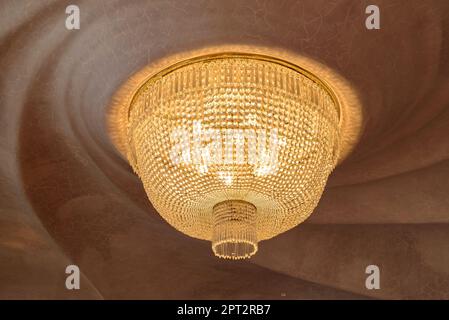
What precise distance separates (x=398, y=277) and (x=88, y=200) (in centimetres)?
138

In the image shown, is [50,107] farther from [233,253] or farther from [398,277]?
[398,277]

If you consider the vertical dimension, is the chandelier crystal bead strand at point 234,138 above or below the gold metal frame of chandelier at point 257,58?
below

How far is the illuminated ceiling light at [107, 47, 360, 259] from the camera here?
181 centimetres

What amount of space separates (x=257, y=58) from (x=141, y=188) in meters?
0.95

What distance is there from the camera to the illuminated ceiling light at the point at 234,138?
1806 mm

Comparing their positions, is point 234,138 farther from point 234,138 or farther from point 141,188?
point 141,188

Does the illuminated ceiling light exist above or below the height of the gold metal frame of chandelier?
below

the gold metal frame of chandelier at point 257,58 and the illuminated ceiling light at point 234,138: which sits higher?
the gold metal frame of chandelier at point 257,58

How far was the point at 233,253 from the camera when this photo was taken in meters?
1.98

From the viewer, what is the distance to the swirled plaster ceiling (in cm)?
175

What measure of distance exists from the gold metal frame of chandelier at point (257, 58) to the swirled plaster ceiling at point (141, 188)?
0.09ft

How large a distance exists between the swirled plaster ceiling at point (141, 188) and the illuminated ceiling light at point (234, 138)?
0.29ft

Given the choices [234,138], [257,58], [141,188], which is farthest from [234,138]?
[141,188]

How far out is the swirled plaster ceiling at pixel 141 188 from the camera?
69.1 inches
